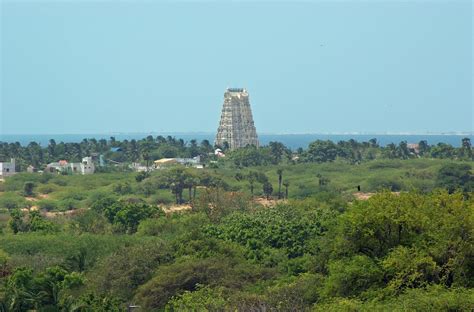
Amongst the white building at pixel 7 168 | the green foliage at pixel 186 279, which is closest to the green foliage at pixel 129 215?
the green foliage at pixel 186 279

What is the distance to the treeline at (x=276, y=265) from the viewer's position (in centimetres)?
4100

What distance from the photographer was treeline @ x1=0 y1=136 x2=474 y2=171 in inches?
5162

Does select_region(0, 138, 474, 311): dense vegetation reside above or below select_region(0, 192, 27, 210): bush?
above

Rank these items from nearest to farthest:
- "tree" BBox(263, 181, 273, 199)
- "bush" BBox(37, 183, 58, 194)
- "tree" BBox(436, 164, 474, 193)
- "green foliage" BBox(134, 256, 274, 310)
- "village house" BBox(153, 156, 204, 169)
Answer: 1. "green foliage" BBox(134, 256, 274, 310)
2. "tree" BBox(436, 164, 474, 193)
3. "tree" BBox(263, 181, 273, 199)
4. "bush" BBox(37, 183, 58, 194)
5. "village house" BBox(153, 156, 204, 169)

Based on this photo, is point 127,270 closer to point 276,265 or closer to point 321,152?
point 276,265

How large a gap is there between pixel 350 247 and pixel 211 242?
992 cm

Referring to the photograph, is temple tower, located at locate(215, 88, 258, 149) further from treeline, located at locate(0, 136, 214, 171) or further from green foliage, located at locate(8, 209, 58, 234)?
green foliage, located at locate(8, 209, 58, 234)

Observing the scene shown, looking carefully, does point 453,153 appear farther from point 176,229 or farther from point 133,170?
point 176,229

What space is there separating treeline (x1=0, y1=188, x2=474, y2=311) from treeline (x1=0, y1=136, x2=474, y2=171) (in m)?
69.7

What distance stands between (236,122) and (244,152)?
43692 millimetres

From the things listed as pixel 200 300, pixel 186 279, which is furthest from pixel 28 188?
pixel 200 300

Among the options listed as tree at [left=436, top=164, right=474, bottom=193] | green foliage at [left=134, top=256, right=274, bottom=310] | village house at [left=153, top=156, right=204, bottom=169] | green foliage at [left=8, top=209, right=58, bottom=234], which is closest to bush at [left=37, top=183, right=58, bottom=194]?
village house at [left=153, top=156, right=204, bottom=169]

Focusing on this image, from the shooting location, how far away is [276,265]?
52.9m

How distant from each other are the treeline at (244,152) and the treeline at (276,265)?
229 ft
